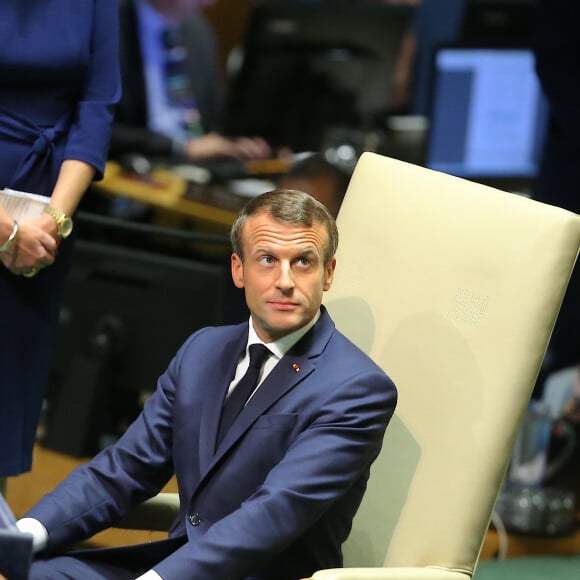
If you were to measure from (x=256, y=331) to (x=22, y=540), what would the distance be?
0.49 metres

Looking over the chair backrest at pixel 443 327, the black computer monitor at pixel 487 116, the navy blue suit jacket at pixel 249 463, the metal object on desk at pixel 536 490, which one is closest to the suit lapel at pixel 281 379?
the navy blue suit jacket at pixel 249 463

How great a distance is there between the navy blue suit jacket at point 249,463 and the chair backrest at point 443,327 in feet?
0.54

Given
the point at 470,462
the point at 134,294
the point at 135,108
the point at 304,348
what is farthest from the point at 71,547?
the point at 135,108

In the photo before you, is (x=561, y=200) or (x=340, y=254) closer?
(x=340, y=254)

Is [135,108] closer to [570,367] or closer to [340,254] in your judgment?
[570,367]

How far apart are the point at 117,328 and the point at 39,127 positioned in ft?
4.06

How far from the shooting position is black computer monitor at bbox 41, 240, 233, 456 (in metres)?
3.46

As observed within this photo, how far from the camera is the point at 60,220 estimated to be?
2.45 meters

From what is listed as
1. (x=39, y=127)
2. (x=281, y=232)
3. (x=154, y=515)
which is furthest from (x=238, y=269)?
(x=39, y=127)

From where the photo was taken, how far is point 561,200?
12.0 ft

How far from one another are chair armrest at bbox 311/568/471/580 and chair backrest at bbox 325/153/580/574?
0.03 m

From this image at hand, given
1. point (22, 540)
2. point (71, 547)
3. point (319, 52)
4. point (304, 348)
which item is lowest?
point (71, 547)

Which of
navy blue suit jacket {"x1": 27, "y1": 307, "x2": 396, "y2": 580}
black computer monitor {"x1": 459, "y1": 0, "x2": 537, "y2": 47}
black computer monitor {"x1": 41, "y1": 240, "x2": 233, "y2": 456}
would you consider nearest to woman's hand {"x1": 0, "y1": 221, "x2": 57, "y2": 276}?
navy blue suit jacket {"x1": 27, "y1": 307, "x2": 396, "y2": 580}

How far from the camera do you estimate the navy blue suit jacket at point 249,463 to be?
1.87 m
